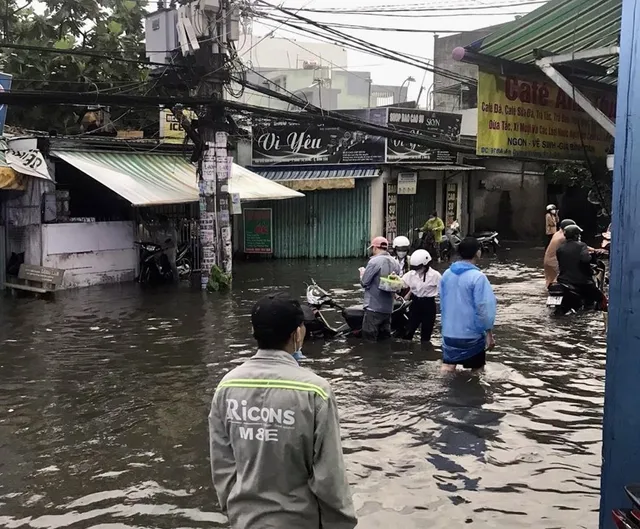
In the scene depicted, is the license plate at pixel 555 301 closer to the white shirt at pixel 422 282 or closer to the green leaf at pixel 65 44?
the white shirt at pixel 422 282

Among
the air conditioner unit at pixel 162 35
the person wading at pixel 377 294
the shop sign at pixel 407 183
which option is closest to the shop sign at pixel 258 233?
the shop sign at pixel 407 183

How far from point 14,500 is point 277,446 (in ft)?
10.1

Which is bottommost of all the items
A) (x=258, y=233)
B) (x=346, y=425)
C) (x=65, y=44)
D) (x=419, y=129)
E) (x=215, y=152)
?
(x=346, y=425)

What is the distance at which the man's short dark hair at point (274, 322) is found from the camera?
2660mm

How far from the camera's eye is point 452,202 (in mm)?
25141

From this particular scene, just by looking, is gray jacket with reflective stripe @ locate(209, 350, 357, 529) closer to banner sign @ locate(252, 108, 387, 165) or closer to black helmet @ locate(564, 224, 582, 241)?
black helmet @ locate(564, 224, 582, 241)

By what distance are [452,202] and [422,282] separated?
17.0 meters

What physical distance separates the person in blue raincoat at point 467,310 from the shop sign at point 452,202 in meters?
Result: 18.7

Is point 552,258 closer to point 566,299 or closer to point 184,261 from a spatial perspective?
point 566,299

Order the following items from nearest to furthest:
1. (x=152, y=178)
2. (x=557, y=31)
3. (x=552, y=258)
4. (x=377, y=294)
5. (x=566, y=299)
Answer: (x=557, y=31) → (x=377, y=294) → (x=566, y=299) → (x=552, y=258) → (x=152, y=178)

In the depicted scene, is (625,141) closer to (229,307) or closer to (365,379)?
(365,379)

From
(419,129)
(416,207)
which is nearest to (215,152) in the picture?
(419,129)

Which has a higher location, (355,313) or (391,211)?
(391,211)

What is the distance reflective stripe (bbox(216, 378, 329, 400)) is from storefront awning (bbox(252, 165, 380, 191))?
19245mm
